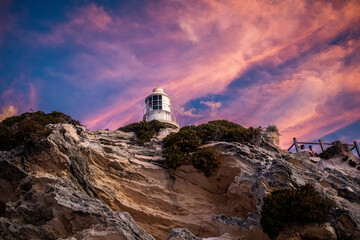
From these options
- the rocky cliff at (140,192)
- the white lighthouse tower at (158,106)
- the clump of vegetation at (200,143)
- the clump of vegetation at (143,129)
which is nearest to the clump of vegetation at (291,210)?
the rocky cliff at (140,192)

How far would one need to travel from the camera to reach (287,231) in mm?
11414

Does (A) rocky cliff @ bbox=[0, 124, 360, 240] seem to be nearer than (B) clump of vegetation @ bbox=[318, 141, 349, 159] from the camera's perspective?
Yes

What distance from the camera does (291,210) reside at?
11.8 meters

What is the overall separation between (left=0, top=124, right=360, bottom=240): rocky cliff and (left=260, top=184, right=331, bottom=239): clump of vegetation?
360 millimetres

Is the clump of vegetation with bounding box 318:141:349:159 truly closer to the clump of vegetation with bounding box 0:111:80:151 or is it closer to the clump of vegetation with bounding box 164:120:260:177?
the clump of vegetation with bounding box 164:120:260:177

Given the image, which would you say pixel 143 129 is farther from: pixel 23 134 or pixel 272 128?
pixel 272 128

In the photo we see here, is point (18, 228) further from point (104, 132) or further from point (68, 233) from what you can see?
point (104, 132)

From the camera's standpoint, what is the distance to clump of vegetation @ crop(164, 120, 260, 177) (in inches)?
643

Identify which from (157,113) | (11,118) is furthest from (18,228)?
(157,113)

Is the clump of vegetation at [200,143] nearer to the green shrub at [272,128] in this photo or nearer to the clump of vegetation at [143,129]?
the clump of vegetation at [143,129]

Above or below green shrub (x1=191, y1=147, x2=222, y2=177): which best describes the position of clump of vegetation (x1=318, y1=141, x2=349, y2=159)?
above

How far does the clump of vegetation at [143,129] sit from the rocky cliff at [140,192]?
80cm

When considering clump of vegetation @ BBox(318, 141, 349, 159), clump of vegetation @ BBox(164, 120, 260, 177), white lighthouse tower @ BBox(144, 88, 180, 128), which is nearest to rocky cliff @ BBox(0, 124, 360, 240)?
clump of vegetation @ BBox(164, 120, 260, 177)

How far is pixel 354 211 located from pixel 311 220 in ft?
9.34
